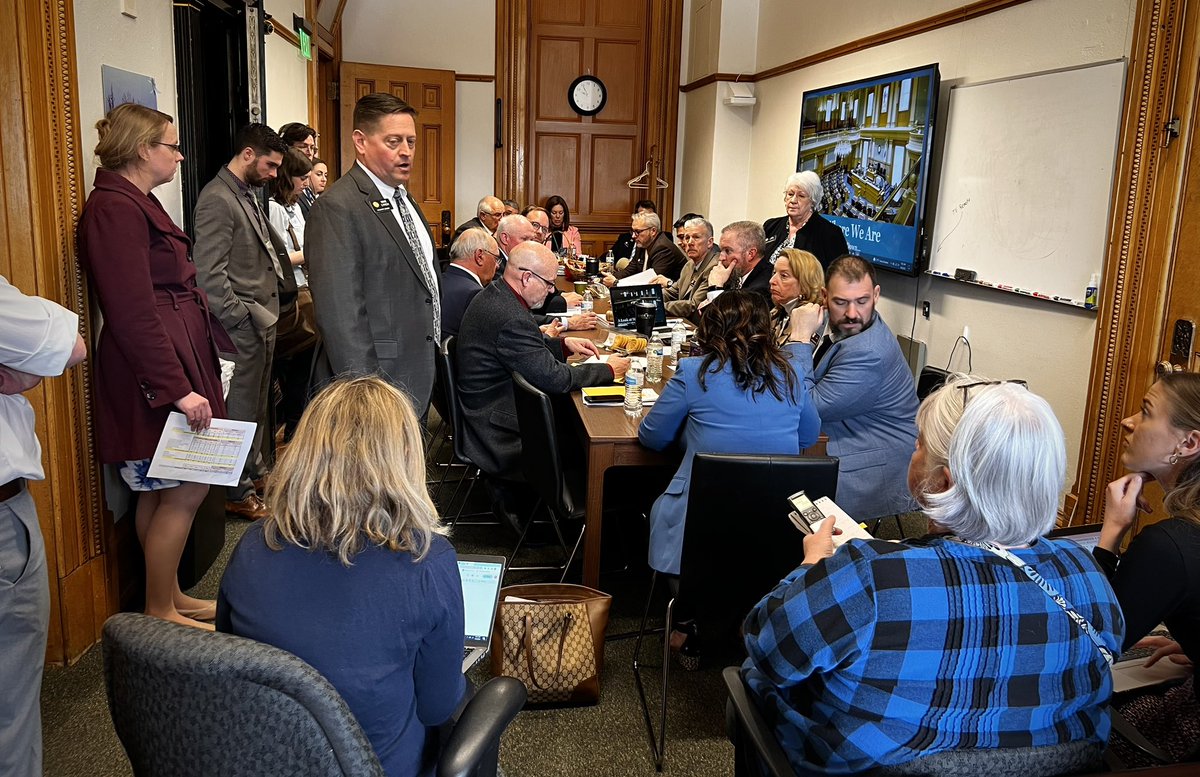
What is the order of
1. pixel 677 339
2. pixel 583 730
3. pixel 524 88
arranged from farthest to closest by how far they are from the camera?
pixel 524 88, pixel 677 339, pixel 583 730

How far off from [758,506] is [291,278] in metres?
2.75

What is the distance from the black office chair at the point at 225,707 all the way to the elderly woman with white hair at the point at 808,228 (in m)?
4.16

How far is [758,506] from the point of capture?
7.53ft

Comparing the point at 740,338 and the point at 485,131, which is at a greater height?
the point at 485,131

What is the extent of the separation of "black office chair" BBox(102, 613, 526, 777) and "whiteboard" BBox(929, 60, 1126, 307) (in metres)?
3.87

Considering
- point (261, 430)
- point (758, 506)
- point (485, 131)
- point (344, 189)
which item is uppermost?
point (485, 131)

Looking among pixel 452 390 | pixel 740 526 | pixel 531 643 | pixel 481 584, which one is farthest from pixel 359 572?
pixel 452 390

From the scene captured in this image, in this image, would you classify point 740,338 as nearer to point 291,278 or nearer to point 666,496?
point 666,496

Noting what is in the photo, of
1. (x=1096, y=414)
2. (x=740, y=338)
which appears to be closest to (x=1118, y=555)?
(x=740, y=338)

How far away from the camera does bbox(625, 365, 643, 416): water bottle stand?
3137 millimetres

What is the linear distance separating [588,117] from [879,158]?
14.3ft

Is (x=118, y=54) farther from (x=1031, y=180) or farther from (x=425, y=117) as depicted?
(x=425, y=117)

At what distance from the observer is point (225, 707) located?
3.73ft

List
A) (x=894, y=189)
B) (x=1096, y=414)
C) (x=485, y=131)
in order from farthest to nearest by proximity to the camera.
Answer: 1. (x=485, y=131)
2. (x=894, y=189)
3. (x=1096, y=414)
